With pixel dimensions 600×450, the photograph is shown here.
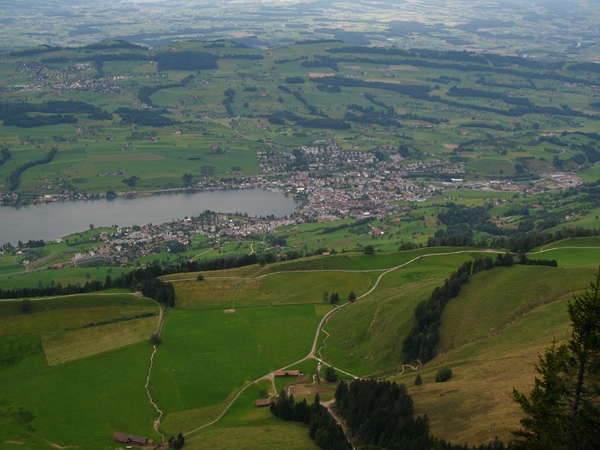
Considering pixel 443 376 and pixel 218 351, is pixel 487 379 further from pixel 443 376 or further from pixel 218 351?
pixel 218 351

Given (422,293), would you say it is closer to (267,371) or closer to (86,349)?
(267,371)

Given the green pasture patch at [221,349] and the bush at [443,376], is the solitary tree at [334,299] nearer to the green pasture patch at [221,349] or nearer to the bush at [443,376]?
the green pasture patch at [221,349]

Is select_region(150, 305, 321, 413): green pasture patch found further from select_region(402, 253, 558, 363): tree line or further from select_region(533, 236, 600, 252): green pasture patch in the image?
select_region(533, 236, 600, 252): green pasture patch

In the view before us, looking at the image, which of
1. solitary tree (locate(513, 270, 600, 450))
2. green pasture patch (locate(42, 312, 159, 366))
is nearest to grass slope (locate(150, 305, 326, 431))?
green pasture patch (locate(42, 312, 159, 366))

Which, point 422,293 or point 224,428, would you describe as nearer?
point 224,428

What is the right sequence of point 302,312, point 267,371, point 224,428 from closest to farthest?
1. point 224,428
2. point 267,371
3. point 302,312

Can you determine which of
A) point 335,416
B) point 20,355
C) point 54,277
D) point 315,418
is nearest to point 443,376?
point 335,416

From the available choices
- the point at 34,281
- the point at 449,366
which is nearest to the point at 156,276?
the point at 34,281

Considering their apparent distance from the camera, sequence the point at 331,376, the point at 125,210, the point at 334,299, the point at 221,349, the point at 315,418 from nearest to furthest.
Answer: the point at 315,418 → the point at 331,376 → the point at 221,349 → the point at 334,299 → the point at 125,210
